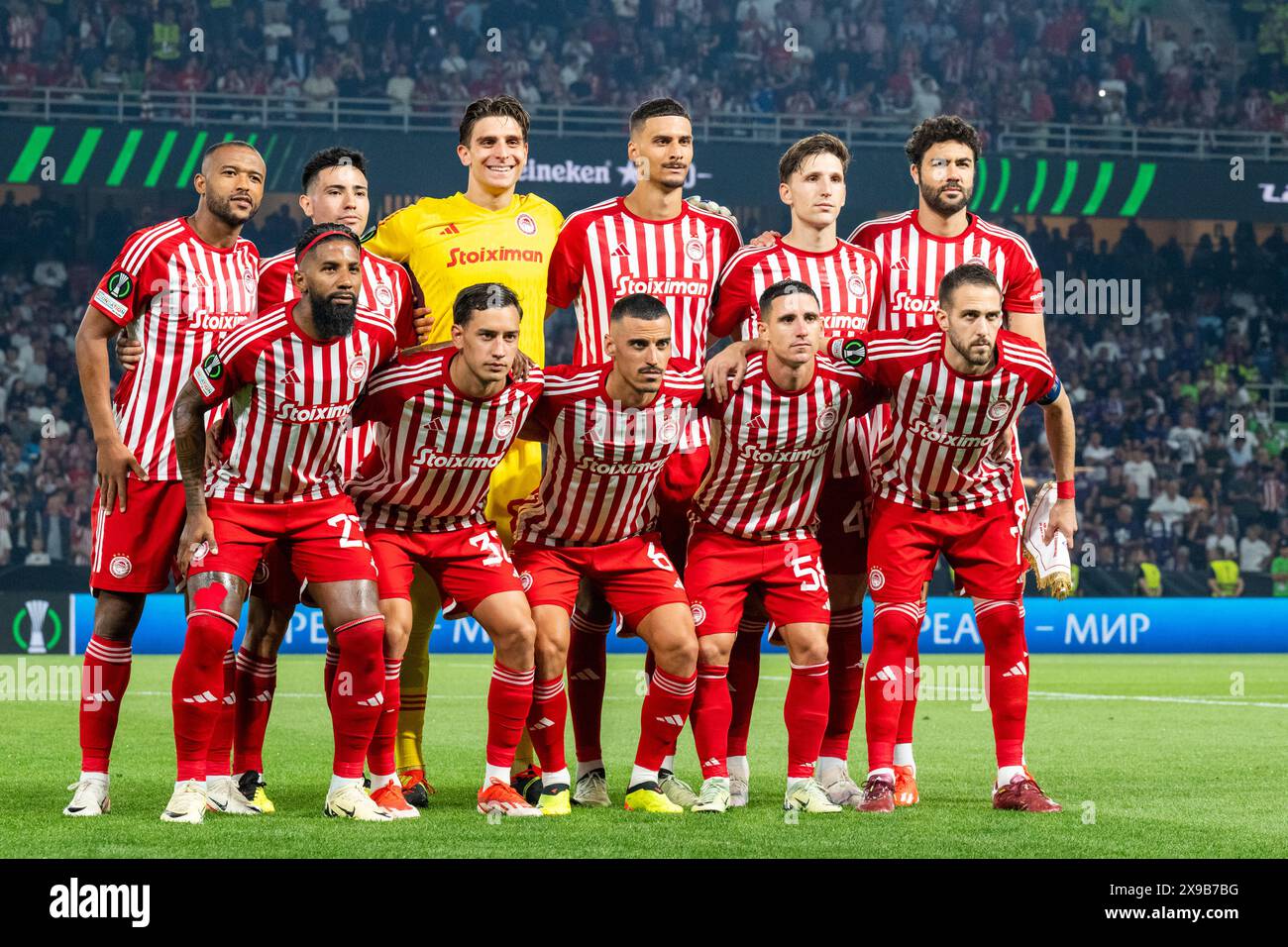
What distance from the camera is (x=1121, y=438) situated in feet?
71.3

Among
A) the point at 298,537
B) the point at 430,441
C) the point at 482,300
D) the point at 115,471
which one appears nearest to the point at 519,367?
the point at 482,300

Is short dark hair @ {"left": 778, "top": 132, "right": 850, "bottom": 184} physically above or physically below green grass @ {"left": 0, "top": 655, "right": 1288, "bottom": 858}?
above

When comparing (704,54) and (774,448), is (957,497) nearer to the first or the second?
(774,448)

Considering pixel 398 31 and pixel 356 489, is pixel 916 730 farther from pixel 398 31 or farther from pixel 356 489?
pixel 398 31

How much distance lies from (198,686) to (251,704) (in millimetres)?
716

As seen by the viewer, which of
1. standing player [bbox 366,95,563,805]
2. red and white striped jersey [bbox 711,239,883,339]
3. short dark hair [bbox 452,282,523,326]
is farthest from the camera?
standing player [bbox 366,95,563,805]

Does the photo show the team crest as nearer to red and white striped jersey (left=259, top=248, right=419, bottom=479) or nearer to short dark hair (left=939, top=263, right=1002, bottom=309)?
short dark hair (left=939, top=263, right=1002, bottom=309)

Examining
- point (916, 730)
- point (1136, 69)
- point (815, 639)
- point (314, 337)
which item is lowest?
point (916, 730)

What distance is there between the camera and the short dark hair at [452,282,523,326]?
5.86m

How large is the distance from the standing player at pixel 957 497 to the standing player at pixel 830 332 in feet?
0.94

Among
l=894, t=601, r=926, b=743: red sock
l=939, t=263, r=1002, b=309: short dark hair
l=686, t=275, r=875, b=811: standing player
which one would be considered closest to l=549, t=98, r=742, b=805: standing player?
l=686, t=275, r=875, b=811: standing player

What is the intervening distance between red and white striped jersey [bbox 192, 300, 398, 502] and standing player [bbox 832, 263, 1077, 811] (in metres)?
1.88
